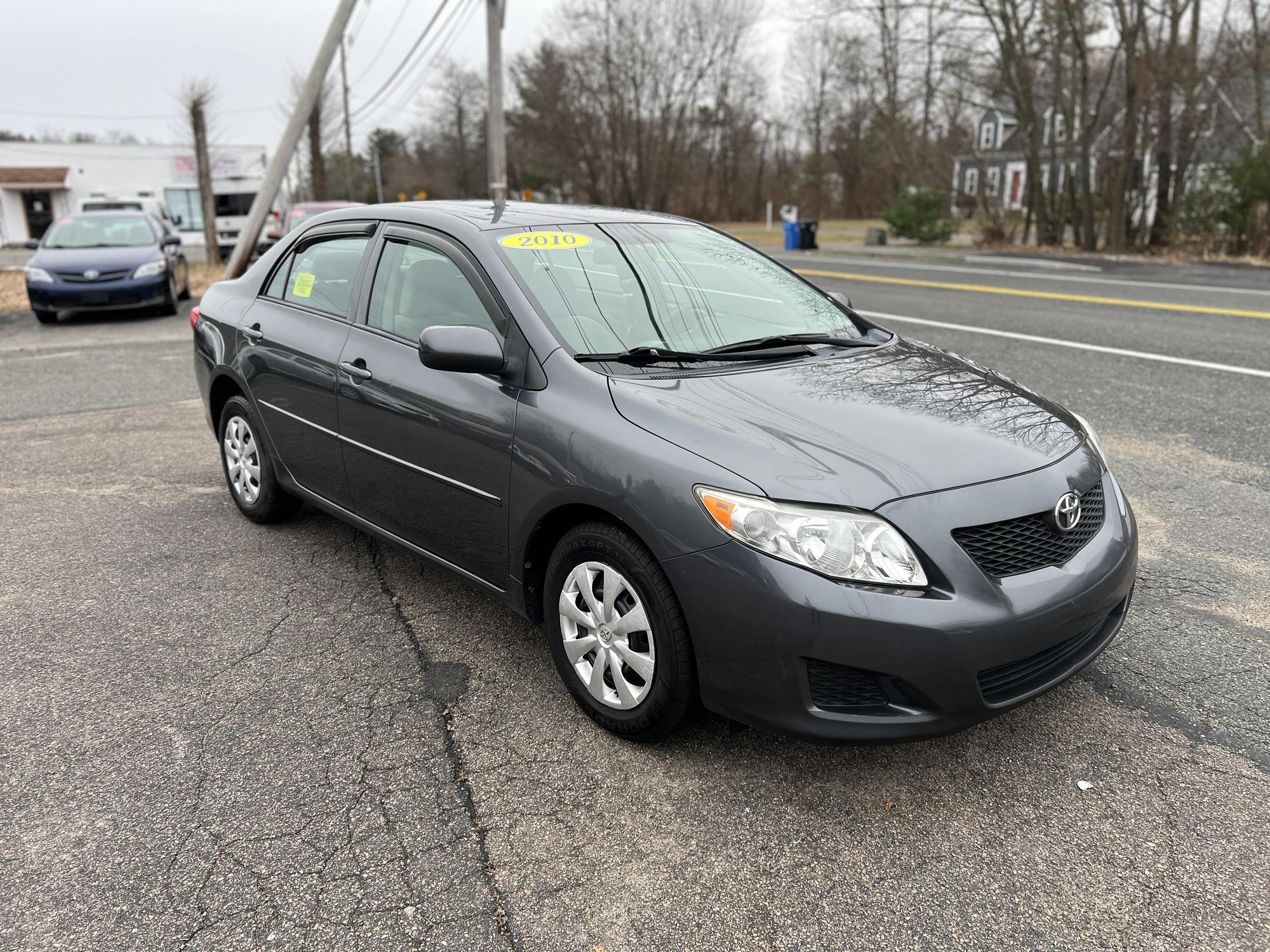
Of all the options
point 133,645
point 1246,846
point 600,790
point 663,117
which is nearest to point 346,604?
point 133,645

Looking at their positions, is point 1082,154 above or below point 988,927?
above

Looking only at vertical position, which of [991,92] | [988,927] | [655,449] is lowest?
[988,927]

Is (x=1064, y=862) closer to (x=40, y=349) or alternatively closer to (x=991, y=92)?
(x=40, y=349)

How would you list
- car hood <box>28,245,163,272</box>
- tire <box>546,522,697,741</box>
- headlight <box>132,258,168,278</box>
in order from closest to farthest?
tire <box>546,522,697,741</box> < car hood <box>28,245,163,272</box> < headlight <box>132,258,168,278</box>

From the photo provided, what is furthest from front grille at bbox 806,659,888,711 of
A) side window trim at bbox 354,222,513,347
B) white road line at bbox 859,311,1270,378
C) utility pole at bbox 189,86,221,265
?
utility pole at bbox 189,86,221,265

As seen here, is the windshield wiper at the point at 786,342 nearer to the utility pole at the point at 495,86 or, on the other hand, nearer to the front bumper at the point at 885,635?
the front bumper at the point at 885,635

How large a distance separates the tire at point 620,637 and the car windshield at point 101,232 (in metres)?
12.8

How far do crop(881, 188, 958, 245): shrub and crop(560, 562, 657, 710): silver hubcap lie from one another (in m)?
26.6

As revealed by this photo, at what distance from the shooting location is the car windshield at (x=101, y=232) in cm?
1332

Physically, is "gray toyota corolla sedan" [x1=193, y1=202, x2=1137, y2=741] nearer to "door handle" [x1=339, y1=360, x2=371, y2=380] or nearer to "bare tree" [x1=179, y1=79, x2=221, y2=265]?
"door handle" [x1=339, y1=360, x2=371, y2=380]

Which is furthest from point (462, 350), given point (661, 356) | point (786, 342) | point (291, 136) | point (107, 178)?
point (107, 178)

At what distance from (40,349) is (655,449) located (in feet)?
35.3

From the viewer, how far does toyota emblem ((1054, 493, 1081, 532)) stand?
278 centimetres

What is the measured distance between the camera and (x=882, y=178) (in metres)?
52.3
